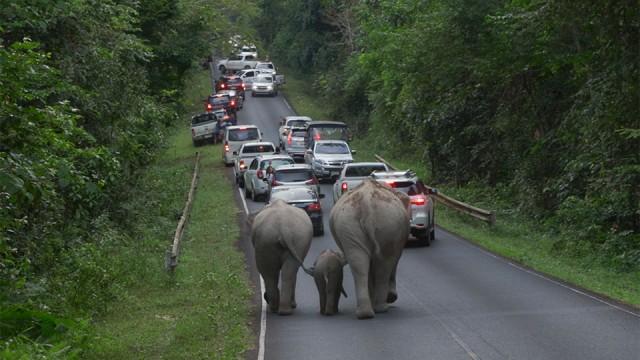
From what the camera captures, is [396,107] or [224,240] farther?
[396,107]

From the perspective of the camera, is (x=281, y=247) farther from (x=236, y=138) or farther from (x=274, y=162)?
(x=236, y=138)

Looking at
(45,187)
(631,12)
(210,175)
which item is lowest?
(210,175)

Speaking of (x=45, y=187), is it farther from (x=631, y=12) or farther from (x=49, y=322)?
(x=631, y=12)

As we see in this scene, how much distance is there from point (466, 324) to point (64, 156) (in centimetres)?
857

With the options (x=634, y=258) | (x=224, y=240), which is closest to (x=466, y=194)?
(x=224, y=240)

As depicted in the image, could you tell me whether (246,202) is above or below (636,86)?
below

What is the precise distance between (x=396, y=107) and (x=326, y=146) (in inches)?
275

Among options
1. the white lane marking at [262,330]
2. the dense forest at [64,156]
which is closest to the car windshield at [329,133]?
the dense forest at [64,156]

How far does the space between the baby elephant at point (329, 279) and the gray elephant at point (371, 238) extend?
0.31 m

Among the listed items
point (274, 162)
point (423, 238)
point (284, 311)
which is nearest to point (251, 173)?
point (274, 162)

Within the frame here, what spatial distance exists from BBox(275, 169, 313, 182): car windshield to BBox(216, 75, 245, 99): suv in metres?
50.7

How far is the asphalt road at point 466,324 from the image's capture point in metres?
15.7

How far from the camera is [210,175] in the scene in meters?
54.1

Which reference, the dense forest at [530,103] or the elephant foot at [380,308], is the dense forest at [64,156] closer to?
the elephant foot at [380,308]
